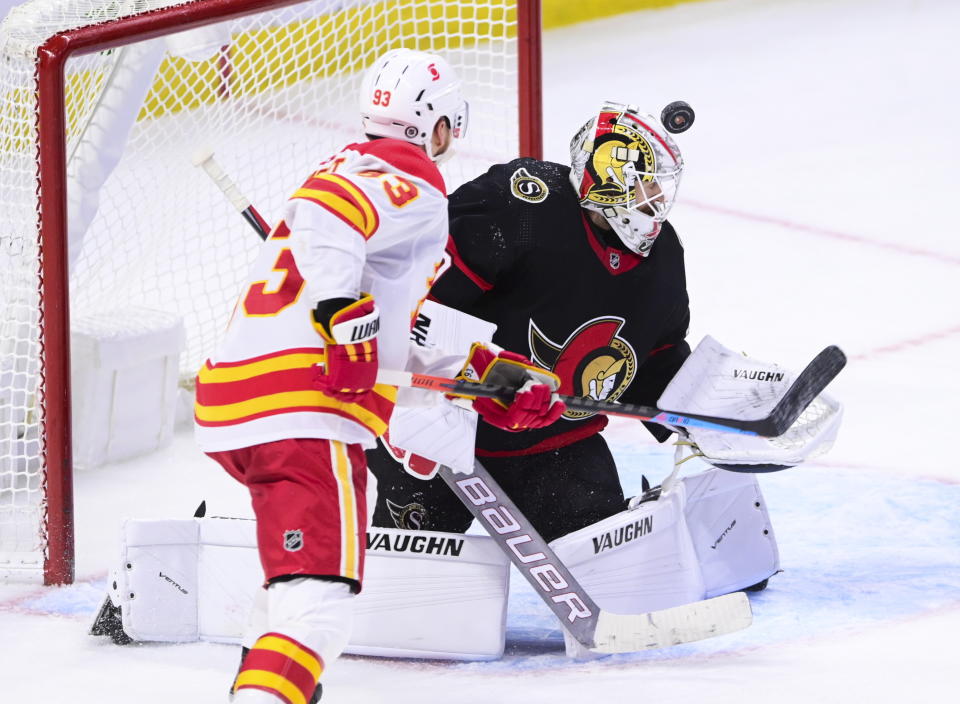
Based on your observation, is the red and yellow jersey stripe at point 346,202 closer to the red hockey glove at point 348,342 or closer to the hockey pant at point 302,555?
the red hockey glove at point 348,342

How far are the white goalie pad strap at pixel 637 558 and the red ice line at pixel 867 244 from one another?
1644 mm

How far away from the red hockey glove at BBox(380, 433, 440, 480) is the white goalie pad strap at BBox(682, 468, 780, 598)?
0.50 meters

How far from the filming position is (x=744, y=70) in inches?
265

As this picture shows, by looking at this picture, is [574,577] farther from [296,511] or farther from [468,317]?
[296,511]

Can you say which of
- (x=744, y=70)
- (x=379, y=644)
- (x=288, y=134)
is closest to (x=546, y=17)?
(x=744, y=70)

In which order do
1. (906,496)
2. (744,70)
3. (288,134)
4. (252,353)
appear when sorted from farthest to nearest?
1. (744,70)
2. (288,134)
3. (906,496)
4. (252,353)

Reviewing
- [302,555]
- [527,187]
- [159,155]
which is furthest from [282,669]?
[159,155]

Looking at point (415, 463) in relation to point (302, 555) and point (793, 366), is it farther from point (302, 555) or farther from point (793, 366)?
point (793, 366)

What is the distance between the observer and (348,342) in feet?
6.87

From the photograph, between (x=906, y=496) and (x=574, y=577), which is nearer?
(x=574, y=577)

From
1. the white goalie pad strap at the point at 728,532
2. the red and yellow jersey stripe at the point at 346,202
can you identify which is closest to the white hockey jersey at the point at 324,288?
the red and yellow jersey stripe at the point at 346,202

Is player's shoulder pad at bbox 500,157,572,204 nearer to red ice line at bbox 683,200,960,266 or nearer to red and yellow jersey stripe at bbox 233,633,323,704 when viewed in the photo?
red and yellow jersey stripe at bbox 233,633,323,704

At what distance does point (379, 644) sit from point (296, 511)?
1.93ft

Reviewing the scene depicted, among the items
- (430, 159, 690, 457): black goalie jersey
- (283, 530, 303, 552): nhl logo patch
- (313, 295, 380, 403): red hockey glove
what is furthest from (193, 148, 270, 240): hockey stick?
(283, 530, 303, 552): nhl logo patch
